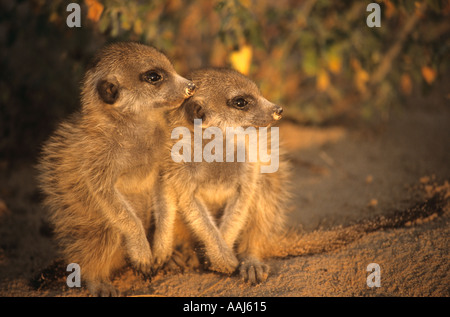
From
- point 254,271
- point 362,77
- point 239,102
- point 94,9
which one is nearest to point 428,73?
point 362,77

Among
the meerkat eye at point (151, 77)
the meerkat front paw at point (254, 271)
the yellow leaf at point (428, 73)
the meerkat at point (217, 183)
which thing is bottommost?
the meerkat front paw at point (254, 271)

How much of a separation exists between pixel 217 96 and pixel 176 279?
119cm

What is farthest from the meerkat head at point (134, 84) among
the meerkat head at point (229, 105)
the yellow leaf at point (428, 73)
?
the yellow leaf at point (428, 73)

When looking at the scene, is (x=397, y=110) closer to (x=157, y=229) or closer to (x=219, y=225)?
(x=219, y=225)

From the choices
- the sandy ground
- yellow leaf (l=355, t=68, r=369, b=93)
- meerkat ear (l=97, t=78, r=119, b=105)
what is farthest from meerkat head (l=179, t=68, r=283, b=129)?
yellow leaf (l=355, t=68, r=369, b=93)

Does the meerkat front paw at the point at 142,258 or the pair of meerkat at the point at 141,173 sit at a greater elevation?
the pair of meerkat at the point at 141,173

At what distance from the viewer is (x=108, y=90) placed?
2.61 meters

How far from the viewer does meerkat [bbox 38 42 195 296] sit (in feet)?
8.63

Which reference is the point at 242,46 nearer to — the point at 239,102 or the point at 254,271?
the point at 239,102

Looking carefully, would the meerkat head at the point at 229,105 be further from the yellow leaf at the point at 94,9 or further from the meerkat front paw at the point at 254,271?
the yellow leaf at the point at 94,9


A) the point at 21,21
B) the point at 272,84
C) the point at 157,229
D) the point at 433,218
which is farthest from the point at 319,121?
the point at 21,21

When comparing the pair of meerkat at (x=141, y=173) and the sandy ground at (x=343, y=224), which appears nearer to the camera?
the sandy ground at (x=343, y=224)

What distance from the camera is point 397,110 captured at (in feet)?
15.8

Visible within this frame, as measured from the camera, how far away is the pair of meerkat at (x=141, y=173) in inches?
104
